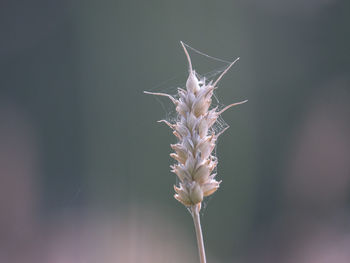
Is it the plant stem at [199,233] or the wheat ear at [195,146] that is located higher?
the wheat ear at [195,146]

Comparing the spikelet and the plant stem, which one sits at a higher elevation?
the spikelet

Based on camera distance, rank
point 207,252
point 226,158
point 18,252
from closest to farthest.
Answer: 1. point 18,252
2. point 207,252
3. point 226,158

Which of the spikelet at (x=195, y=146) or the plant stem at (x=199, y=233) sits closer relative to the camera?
the plant stem at (x=199, y=233)

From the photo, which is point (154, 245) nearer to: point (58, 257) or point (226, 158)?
point (58, 257)

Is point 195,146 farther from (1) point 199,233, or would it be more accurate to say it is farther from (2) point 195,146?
(1) point 199,233

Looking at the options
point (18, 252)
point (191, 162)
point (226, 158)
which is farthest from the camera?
point (226, 158)

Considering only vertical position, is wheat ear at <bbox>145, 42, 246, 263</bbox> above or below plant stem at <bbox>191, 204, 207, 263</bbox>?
above

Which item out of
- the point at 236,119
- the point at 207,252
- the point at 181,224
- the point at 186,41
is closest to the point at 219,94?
the point at 236,119

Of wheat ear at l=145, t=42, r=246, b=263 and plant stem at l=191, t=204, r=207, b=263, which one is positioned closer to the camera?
plant stem at l=191, t=204, r=207, b=263

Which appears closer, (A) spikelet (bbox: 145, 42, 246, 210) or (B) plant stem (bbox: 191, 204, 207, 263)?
(B) plant stem (bbox: 191, 204, 207, 263)

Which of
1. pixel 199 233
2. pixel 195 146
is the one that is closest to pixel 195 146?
pixel 195 146

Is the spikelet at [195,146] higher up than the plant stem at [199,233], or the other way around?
the spikelet at [195,146]
